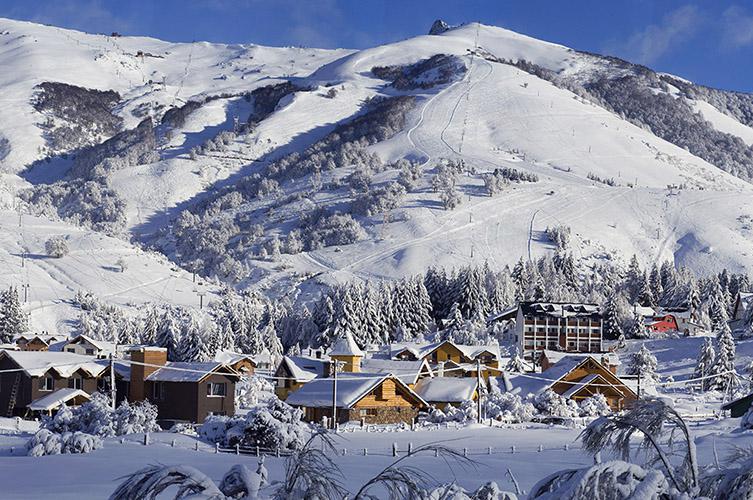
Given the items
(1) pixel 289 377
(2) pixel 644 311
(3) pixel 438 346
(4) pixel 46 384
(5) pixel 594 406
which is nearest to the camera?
(4) pixel 46 384

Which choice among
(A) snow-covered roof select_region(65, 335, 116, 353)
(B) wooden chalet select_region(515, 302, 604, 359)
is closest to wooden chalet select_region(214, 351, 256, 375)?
(A) snow-covered roof select_region(65, 335, 116, 353)

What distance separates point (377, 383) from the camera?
54.7m

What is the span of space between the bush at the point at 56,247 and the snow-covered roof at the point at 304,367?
3037 inches

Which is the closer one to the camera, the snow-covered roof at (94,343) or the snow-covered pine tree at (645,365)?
the snow-covered roof at (94,343)

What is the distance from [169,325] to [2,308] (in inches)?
720

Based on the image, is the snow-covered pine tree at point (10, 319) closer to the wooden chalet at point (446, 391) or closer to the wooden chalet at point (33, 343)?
the wooden chalet at point (33, 343)

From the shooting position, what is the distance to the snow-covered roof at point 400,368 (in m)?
63.9

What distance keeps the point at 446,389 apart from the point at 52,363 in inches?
836

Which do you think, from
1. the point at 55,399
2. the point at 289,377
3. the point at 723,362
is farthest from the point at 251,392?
the point at 723,362

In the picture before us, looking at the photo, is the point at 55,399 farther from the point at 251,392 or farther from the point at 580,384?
the point at 580,384

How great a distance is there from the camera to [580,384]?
211 ft

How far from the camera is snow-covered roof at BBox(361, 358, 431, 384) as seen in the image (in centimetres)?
6391

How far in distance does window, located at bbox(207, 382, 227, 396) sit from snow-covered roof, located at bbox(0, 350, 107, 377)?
7.81 meters

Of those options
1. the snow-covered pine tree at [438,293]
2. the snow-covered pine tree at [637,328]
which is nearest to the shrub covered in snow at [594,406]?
the snow-covered pine tree at [637,328]
